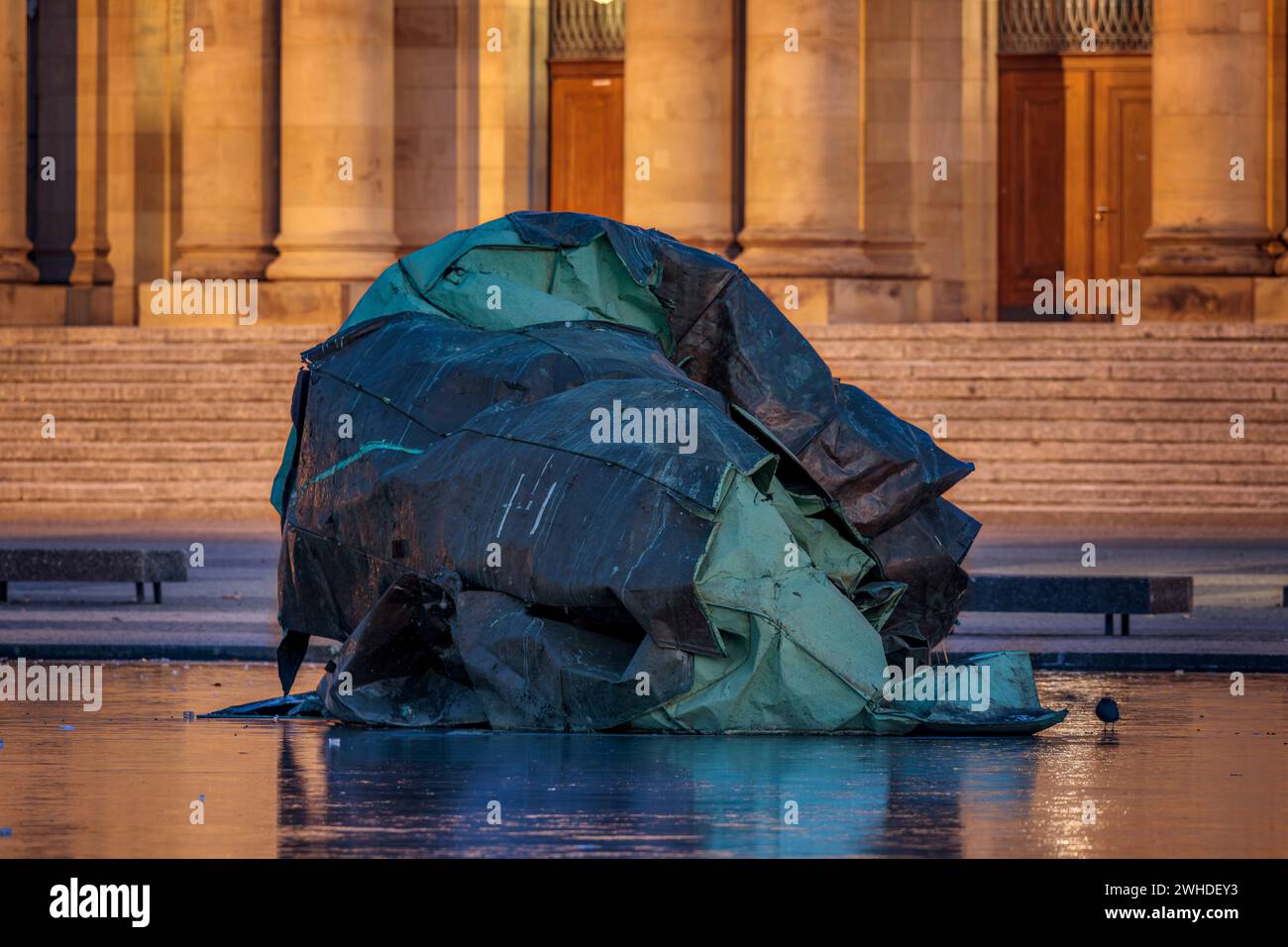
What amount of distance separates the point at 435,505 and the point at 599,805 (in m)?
2.59

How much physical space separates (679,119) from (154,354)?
22.3 feet

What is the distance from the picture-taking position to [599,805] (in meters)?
9.05

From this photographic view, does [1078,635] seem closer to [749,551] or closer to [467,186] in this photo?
[749,551]

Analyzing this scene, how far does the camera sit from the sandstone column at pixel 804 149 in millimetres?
31797

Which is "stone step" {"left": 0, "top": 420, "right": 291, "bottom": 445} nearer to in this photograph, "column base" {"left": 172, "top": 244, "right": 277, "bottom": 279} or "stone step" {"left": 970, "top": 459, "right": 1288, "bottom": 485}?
"column base" {"left": 172, "top": 244, "right": 277, "bottom": 279}

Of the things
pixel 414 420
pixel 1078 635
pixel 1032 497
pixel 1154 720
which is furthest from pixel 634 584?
pixel 1032 497

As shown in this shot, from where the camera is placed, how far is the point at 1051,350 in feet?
95.6

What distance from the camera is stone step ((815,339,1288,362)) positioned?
28812 mm

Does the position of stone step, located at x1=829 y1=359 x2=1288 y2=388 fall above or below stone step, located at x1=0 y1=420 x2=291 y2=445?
above

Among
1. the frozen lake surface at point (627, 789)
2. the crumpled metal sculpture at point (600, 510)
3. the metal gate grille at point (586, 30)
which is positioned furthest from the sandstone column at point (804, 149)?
the frozen lake surface at point (627, 789)

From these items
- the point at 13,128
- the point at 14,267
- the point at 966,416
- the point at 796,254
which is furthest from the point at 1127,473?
the point at 14,267

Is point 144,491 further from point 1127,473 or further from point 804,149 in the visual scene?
point 1127,473

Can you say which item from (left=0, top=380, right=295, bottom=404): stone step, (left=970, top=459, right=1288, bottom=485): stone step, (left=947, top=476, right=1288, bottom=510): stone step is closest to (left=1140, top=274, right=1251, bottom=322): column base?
(left=970, top=459, right=1288, bottom=485): stone step

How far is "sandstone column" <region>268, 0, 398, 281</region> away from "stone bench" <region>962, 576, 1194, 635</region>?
1708 cm
